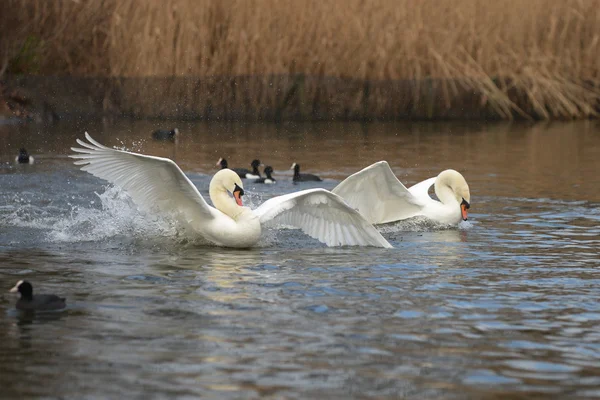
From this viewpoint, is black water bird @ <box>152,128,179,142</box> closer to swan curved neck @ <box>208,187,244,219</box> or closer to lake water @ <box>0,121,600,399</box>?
lake water @ <box>0,121,600,399</box>

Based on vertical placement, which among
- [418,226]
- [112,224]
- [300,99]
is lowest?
[418,226]

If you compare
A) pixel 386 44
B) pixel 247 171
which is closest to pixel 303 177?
pixel 247 171

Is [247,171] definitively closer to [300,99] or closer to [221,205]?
[221,205]

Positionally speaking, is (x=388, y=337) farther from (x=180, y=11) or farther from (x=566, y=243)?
(x=180, y=11)

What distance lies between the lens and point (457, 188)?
1186cm

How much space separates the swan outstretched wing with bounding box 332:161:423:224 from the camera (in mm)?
11547

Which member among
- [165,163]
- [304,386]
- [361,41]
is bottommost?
[304,386]

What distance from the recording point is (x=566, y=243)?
1044 cm

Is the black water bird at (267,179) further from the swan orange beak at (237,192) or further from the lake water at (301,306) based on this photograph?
the swan orange beak at (237,192)

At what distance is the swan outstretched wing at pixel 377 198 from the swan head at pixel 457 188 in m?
0.37

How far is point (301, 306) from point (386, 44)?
613 inches

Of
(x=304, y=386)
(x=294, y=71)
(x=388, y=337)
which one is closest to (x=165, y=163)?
(x=388, y=337)

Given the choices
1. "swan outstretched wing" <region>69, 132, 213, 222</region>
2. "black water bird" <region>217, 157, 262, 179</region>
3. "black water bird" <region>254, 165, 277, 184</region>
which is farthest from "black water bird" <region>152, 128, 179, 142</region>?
"swan outstretched wing" <region>69, 132, 213, 222</region>

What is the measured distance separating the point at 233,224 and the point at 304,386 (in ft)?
13.8
